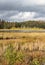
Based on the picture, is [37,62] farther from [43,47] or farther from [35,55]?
[43,47]

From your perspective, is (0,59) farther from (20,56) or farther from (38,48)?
(38,48)

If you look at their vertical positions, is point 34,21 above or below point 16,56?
below

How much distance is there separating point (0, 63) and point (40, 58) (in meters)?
3.26

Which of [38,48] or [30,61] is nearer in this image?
[30,61]

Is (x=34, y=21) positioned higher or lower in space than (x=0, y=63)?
lower

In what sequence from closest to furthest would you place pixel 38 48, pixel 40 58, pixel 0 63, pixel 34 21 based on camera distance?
pixel 0 63
pixel 40 58
pixel 38 48
pixel 34 21

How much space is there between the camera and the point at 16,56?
61.6 ft

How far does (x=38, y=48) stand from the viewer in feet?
87.1

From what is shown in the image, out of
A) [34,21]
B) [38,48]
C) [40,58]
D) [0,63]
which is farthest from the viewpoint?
[34,21]

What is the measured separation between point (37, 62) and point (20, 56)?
1.34 metres

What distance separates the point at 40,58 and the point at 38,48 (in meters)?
6.79

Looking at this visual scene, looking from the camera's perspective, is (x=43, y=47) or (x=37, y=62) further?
(x=43, y=47)

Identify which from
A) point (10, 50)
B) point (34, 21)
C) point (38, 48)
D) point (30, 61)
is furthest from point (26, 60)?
point (34, 21)

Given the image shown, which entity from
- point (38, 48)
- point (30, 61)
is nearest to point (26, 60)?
point (30, 61)
